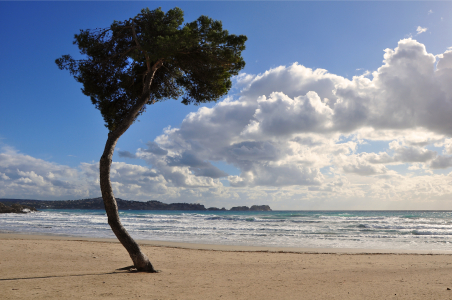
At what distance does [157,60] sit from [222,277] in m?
5.38

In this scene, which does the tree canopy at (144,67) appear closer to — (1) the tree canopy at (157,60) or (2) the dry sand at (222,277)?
(1) the tree canopy at (157,60)

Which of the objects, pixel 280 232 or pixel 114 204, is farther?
pixel 280 232

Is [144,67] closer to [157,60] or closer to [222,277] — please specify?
[157,60]

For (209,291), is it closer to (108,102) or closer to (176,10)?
(108,102)

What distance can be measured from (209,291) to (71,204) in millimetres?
155774

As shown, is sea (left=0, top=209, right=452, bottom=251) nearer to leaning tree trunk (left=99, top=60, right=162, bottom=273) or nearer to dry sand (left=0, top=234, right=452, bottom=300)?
dry sand (left=0, top=234, right=452, bottom=300)

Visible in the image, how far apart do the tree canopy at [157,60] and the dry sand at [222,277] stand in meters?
3.97


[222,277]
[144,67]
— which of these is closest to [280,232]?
[222,277]

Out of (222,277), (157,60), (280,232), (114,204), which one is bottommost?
(280,232)

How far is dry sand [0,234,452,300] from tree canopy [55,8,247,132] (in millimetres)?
3974

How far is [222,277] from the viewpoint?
20.9ft

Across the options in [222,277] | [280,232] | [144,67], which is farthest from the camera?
[280,232]

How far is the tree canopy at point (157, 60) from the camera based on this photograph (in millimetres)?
A: 6672

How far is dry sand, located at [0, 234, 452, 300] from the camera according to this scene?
4.88m
